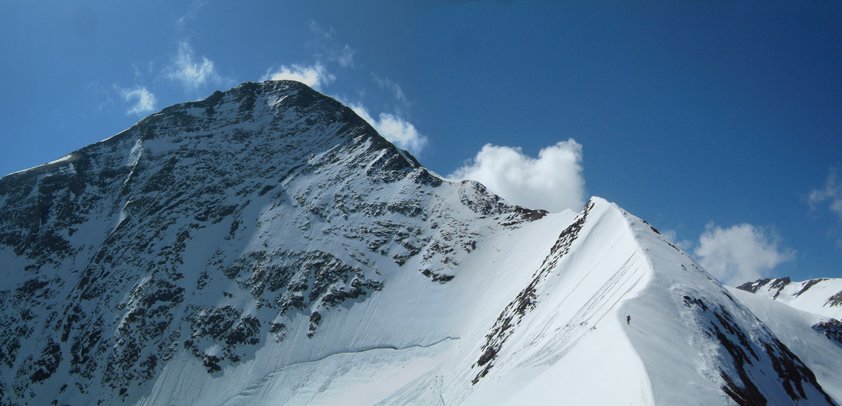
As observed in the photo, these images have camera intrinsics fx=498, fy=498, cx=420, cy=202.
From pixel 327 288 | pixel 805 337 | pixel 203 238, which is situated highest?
pixel 203 238

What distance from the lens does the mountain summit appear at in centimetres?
2633

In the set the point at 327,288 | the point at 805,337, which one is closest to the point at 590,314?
the point at 805,337

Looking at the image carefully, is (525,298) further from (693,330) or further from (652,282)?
(693,330)

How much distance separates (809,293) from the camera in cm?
14162

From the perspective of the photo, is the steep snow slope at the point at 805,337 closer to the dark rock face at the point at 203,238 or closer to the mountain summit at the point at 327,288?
the mountain summit at the point at 327,288

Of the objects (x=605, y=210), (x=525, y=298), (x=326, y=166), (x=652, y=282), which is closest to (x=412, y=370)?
(x=525, y=298)

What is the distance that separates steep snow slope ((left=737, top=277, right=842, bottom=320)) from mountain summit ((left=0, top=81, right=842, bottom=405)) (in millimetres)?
89457

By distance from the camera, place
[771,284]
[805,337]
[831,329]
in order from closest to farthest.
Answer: [805,337] < [831,329] < [771,284]

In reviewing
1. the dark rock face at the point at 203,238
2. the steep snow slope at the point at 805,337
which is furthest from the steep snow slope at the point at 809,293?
the dark rock face at the point at 203,238

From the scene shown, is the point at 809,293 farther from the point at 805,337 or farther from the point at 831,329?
the point at 805,337

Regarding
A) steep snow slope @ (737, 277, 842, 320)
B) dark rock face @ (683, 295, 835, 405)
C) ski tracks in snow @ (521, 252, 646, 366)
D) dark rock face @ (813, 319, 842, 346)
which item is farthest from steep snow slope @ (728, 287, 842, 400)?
steep snow slope @ (737, 277, 842, 320)

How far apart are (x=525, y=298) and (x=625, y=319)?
2324 cm

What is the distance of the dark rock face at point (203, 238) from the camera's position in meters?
76.3

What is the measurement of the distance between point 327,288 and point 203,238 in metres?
29.0
